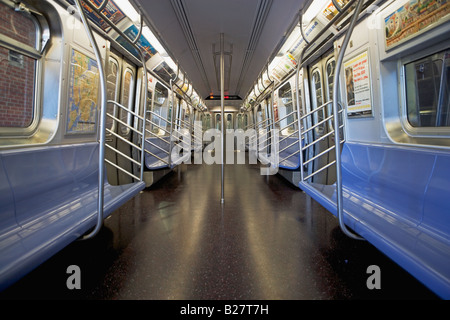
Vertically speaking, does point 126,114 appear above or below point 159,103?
below

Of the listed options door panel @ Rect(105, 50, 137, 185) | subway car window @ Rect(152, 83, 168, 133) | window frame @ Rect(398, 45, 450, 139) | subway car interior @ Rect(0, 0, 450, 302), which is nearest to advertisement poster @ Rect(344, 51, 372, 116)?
subway car interior @ Rect(0, 0, 450, 302)

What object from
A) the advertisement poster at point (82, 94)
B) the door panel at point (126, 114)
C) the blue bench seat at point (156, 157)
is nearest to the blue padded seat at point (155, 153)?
the blue bench seat at point (156, 157)

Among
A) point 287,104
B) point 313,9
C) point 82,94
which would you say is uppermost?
point 313,9

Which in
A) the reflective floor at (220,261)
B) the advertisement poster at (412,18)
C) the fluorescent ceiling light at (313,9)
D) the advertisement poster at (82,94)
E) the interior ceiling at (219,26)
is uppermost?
→ the interior ceiling at (219,26)

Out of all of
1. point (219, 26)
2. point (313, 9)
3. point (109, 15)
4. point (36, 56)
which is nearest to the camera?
point (36, 56)

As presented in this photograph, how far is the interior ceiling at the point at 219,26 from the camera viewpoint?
321 centimetres

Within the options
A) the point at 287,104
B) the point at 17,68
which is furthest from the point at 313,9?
the point at 17,68

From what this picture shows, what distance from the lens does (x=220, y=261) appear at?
5.26ft

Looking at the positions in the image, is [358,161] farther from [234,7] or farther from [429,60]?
[234,7]

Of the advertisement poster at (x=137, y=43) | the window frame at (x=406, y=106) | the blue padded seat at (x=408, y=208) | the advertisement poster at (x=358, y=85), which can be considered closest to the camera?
the blue padded seat at (x=408, y=208)

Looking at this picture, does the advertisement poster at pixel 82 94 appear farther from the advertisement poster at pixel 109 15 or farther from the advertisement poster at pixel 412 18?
the advertisement poster at pixel 412 18

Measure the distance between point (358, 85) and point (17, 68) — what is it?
3374 millimetres

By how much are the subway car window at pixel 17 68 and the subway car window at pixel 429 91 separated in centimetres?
341

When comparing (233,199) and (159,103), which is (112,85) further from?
(233,199)
